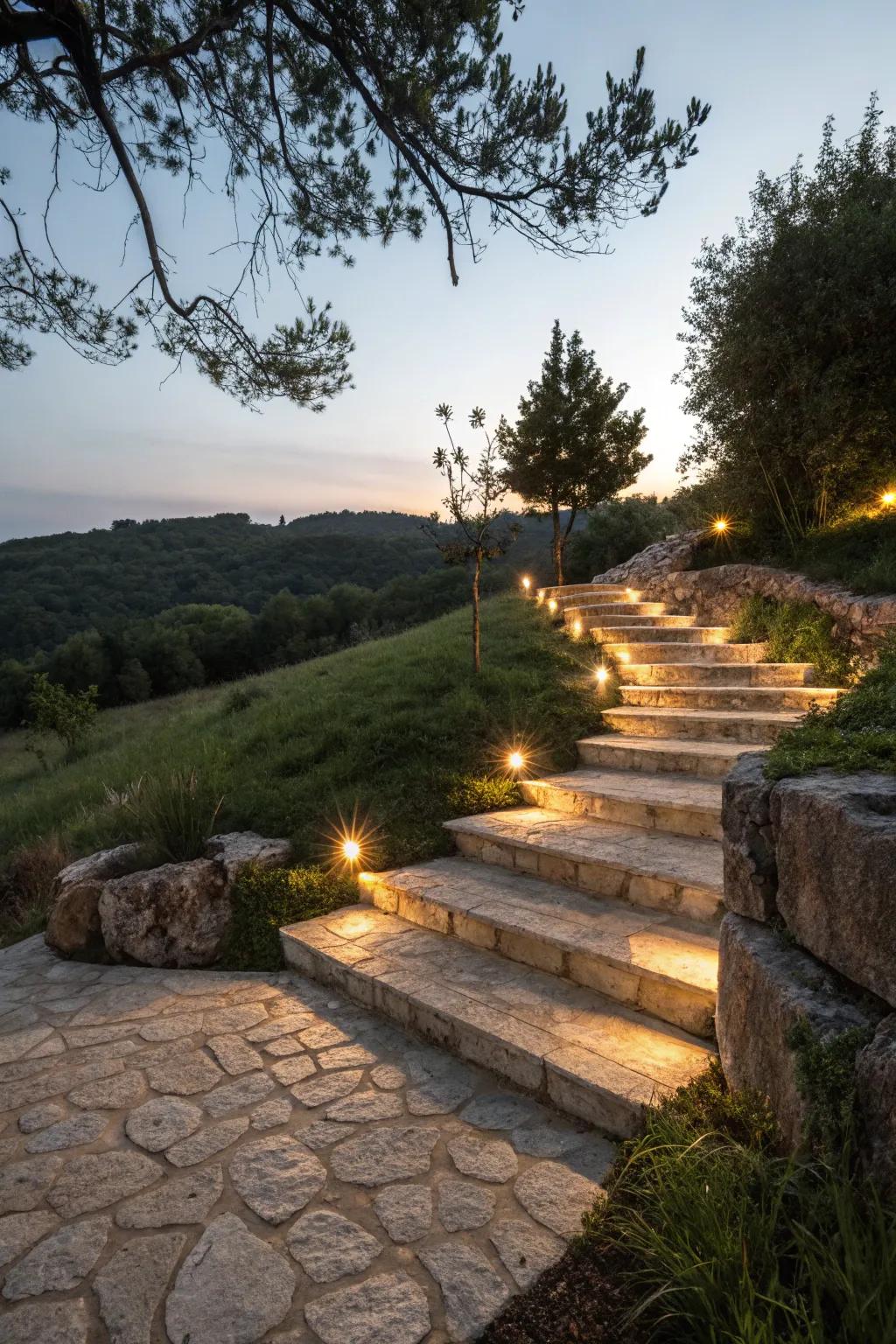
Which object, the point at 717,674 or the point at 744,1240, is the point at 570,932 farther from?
the point at 717,674

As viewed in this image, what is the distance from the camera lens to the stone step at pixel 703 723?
5.51m

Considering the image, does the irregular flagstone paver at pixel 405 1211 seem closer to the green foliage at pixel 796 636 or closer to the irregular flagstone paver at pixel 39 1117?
the irregular flagstone paver at pixel 39 1117

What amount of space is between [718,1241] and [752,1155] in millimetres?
323

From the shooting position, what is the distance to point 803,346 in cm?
763

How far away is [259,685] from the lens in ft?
39.1

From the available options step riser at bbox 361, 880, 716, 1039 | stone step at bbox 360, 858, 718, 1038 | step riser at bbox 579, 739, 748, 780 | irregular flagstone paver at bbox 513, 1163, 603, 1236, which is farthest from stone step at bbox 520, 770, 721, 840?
irregular flagstone paver at bbox 513, 1163, 603, 1236

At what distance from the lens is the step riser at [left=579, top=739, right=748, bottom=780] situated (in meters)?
5.04

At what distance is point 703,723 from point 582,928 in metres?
3.04

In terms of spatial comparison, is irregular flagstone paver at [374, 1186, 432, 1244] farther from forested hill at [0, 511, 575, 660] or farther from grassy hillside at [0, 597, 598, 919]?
forested hill at [0, 511, 575, 660]

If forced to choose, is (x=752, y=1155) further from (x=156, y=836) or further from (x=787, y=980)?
(x=156, y=836)

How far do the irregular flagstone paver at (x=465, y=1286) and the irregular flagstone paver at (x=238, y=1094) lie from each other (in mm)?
1114

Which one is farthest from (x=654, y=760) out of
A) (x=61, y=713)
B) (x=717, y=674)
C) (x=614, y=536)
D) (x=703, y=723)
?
(x=614, y=536)

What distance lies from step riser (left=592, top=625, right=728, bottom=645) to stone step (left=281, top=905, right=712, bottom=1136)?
5.35 m

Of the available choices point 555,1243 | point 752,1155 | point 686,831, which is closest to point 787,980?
point 752,1155
